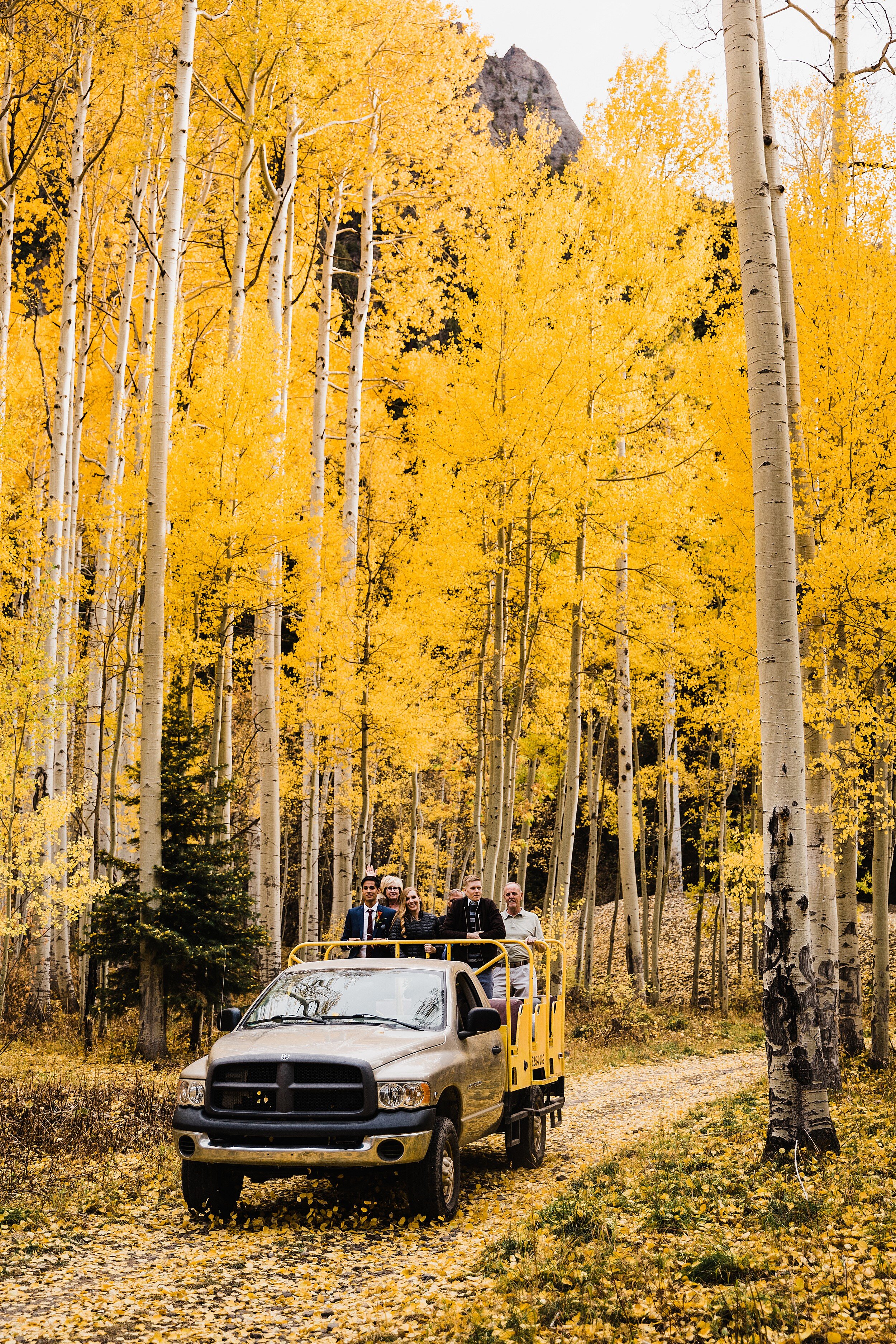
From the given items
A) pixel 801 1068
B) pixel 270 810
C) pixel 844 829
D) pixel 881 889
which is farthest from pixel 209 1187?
pixel 270 810

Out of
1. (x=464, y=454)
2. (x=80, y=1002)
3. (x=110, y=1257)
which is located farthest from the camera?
(x=80, y=1002)

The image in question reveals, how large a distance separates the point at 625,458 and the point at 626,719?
13.7ft

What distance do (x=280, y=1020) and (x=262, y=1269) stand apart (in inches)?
71.0

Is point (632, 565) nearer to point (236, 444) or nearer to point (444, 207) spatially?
point (236, 444)

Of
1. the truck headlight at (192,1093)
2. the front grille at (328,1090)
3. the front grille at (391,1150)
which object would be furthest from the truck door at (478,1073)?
the truck headlight at (192,1093)

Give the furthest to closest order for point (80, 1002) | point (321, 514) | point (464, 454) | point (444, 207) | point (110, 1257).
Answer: point (444, 207) < point (321, 514) < point (80, 1002) < point (464, 454) < point (110, 1257)

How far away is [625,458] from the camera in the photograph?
15797mm

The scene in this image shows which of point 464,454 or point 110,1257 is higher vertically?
point 464,454

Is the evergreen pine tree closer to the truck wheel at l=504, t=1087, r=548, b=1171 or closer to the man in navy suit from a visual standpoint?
the man in navy suit

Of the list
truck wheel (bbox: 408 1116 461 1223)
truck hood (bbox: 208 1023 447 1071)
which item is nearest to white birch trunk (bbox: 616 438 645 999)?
truck hood (bbox: 208 1023 447 1071)

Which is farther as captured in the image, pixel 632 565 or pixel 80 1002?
pixel 632 565

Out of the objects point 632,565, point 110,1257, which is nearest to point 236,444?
point 632,565

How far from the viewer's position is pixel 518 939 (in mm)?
A: 9141

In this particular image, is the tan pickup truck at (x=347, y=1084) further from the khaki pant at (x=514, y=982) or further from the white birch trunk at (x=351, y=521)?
the white birch trunk at (x=351, y=521)
